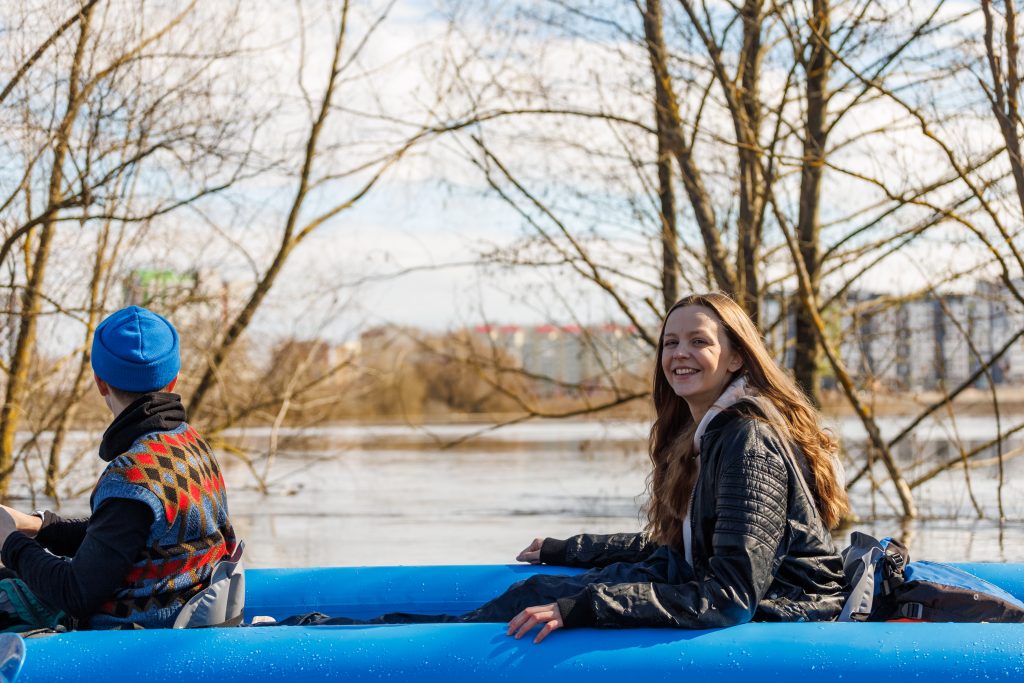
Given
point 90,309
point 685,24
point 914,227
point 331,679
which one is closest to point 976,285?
point 914,227

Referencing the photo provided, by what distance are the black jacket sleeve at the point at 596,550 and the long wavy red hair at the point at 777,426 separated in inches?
12.1

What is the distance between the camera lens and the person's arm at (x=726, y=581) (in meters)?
2.29

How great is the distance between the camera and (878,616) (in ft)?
8.87

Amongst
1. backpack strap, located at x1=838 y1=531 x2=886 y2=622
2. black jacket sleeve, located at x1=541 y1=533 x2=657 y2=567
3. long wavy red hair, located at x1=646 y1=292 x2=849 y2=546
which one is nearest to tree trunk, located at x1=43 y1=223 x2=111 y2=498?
black jacket sleeve, located at x1=541 y1=533 x2=657 y2=567

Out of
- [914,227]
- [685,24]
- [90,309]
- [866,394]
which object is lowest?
[866,394]

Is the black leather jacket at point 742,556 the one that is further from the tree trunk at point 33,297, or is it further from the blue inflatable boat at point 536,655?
the tree trunk at point 33,297

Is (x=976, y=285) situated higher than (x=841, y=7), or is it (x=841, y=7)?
(x=841, y=7)

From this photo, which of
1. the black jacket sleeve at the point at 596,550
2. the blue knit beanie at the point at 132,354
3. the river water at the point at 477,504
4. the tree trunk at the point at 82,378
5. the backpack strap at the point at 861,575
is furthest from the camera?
the tree trunk at the point at 82,378

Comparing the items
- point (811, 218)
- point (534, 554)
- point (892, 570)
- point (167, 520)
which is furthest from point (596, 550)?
point (811, 218)

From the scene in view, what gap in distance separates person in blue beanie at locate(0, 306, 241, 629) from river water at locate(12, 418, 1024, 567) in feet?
10.2

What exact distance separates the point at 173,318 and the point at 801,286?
384 cm

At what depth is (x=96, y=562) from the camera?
90.7 inches

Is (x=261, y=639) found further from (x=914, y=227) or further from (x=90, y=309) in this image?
(x=914, y=227)

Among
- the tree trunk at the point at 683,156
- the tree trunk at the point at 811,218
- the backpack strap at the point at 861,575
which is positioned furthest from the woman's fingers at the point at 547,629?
the tree trunk at the point at 811,218
